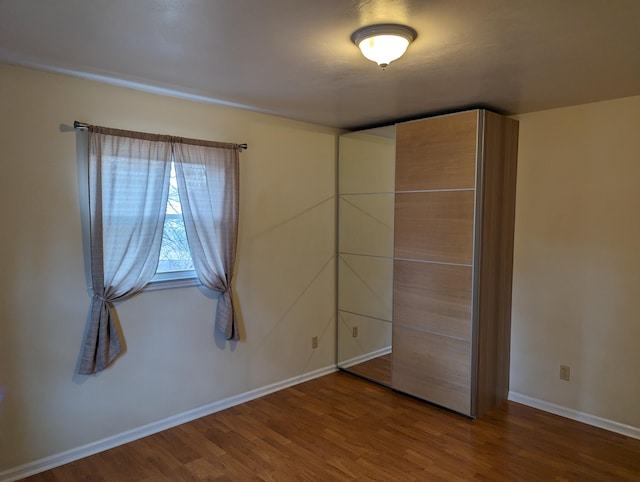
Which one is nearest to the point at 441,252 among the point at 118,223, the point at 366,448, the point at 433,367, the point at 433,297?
the point at 433,297

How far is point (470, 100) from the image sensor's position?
10.6ft

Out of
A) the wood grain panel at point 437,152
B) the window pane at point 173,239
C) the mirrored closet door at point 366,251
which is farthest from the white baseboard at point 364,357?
the window pane at point 173,239

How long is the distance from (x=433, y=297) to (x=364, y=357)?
1.13 m

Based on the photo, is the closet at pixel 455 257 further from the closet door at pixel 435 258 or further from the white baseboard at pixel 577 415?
the white baseboard at pixel 577 415

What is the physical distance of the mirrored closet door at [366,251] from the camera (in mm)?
3943

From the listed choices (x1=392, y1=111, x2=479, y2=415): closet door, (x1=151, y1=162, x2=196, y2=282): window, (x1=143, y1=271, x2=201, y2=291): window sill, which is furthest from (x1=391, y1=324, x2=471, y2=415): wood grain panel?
(x1=151, y1=162, x2=196, y2=282): window

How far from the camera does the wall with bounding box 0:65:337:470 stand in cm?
260

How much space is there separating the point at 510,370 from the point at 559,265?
101 cm

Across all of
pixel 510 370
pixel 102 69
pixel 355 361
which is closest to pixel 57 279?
pixel 102 69

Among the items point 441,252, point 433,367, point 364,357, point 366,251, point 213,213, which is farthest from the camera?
point 364,357

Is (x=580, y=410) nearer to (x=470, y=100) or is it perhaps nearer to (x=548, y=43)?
(x=470, y=100)

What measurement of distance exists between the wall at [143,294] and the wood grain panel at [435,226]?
2.93 feet

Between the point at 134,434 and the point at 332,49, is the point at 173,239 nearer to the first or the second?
the point at 134,434

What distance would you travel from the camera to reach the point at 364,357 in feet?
14.1
